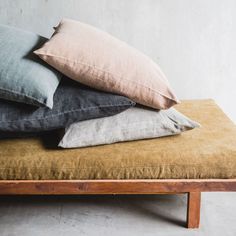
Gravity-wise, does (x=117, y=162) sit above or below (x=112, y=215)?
above

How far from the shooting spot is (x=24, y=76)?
1.35 m

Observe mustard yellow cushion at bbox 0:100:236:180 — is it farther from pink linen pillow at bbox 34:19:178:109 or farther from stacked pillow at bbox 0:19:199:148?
pink linen pillow at bbox 34:19:178:109

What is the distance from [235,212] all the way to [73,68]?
2.55 feet

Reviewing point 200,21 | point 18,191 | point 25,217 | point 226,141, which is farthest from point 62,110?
point 200,21

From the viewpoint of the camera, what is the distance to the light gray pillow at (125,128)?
1431 millimetres

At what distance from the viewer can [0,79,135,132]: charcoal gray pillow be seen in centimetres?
139

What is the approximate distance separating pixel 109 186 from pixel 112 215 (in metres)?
0.22

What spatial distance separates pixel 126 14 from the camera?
196 centimetres

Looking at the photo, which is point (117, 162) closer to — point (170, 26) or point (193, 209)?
point (193, 209)

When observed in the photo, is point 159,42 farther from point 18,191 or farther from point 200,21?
point 18,191

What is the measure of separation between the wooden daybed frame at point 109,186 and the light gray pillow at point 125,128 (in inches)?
5.1

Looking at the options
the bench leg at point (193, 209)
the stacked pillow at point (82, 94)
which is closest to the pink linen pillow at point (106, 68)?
the stacked pillow at point (82, 94)

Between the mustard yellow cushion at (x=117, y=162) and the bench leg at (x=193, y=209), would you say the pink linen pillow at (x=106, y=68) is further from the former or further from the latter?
the bench leg at (x=193, y=209)

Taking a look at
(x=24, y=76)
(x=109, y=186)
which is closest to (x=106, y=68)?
(x=24, y=76)
